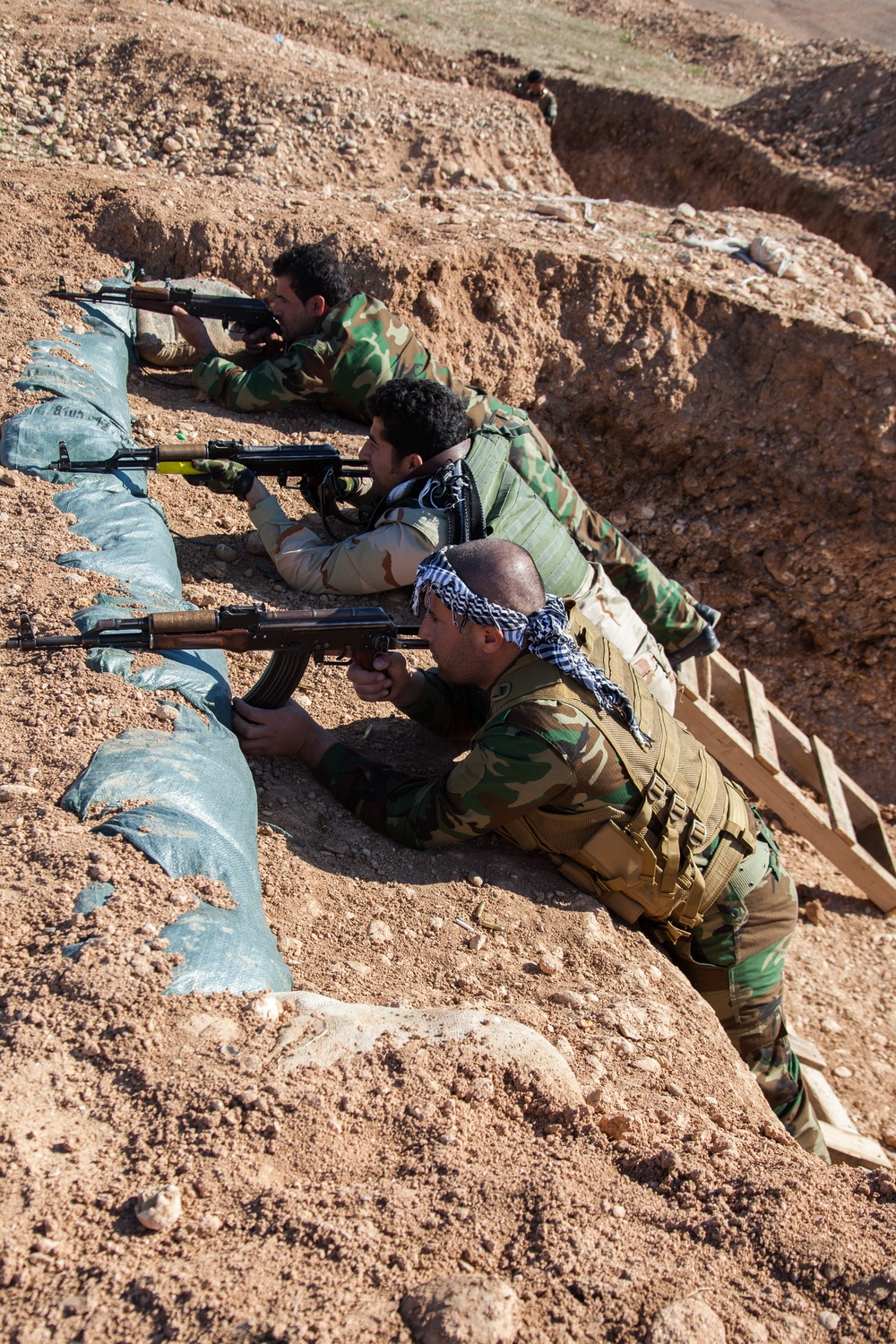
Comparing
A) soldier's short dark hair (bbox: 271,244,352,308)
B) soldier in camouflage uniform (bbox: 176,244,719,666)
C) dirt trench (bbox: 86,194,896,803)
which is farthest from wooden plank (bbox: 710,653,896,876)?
soldier's short dark hair (bbox: 271,244,352,308)

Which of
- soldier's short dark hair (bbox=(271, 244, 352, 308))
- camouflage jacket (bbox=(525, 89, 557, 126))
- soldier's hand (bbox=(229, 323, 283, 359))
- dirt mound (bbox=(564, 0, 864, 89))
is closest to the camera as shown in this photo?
soldier's short dark hair (bbox=(271, 244, 352, 308))

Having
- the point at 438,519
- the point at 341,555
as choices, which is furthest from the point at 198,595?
the point at 438,519

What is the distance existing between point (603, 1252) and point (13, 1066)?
103cm

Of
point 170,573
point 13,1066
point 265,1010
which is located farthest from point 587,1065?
point 170,573

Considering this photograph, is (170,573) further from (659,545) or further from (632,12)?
(632,12)

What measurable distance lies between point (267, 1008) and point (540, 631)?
1.15 meters

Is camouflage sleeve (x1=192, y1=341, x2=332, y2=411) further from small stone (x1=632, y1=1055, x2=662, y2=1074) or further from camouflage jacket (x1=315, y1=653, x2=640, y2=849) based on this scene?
small stone (x1=632, y1=1055, x2=662, y2=1074)

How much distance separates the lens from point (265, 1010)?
190 centimetres

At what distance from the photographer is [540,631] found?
2.51m

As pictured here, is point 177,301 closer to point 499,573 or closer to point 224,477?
point 224,477

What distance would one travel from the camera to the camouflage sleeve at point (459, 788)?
2461 millimetres

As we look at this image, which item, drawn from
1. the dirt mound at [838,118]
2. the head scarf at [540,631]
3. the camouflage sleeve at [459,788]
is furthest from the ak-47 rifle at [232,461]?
the dirt mound at [838,118]

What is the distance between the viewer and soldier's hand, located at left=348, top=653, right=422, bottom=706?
2.94m

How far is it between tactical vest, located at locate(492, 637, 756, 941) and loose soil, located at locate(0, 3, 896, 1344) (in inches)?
5.4
